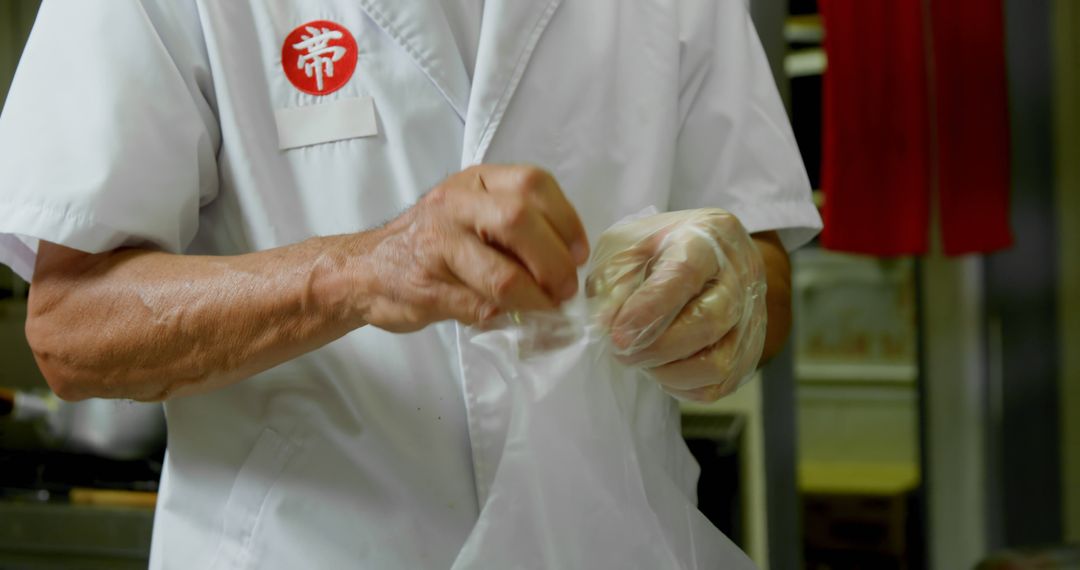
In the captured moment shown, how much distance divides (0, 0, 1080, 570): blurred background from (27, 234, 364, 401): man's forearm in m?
0.89

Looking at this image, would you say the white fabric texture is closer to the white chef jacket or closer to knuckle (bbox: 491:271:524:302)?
the white chef jacket

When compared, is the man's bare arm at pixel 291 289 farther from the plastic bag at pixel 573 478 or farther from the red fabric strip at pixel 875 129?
the red fabric strip at pixel 875 129

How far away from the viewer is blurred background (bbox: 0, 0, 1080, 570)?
1.76 m

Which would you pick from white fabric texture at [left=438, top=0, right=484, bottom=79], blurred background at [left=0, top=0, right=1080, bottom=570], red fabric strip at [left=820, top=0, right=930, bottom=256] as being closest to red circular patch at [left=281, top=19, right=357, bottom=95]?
white fabric texture at [left=438, top=0, right=484, bottom=79]

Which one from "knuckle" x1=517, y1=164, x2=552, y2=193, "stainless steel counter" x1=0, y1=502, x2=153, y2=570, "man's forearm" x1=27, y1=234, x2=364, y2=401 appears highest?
"knuckle" x1=517, y1=164, x2=552, y2=193

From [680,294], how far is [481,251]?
18 centimetres

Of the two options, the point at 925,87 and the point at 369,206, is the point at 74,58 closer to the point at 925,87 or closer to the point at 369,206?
the point at 369,206

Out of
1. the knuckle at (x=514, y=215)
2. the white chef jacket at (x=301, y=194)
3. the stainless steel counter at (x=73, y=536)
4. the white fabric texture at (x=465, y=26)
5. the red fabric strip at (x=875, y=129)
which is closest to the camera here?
the knuckle at (x=514, y=215)

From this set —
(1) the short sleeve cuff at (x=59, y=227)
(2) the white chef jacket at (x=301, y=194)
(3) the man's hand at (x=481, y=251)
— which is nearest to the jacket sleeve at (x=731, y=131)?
(2) the white chef jacket at (x=301, y=194)

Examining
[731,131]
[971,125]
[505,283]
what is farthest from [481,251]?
[971,125]

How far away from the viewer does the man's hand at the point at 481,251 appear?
0.61 m

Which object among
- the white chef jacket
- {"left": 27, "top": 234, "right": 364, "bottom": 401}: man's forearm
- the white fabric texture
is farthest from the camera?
the white fabric texture

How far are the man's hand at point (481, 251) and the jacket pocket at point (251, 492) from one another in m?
0.25

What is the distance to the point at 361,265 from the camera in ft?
2.26
